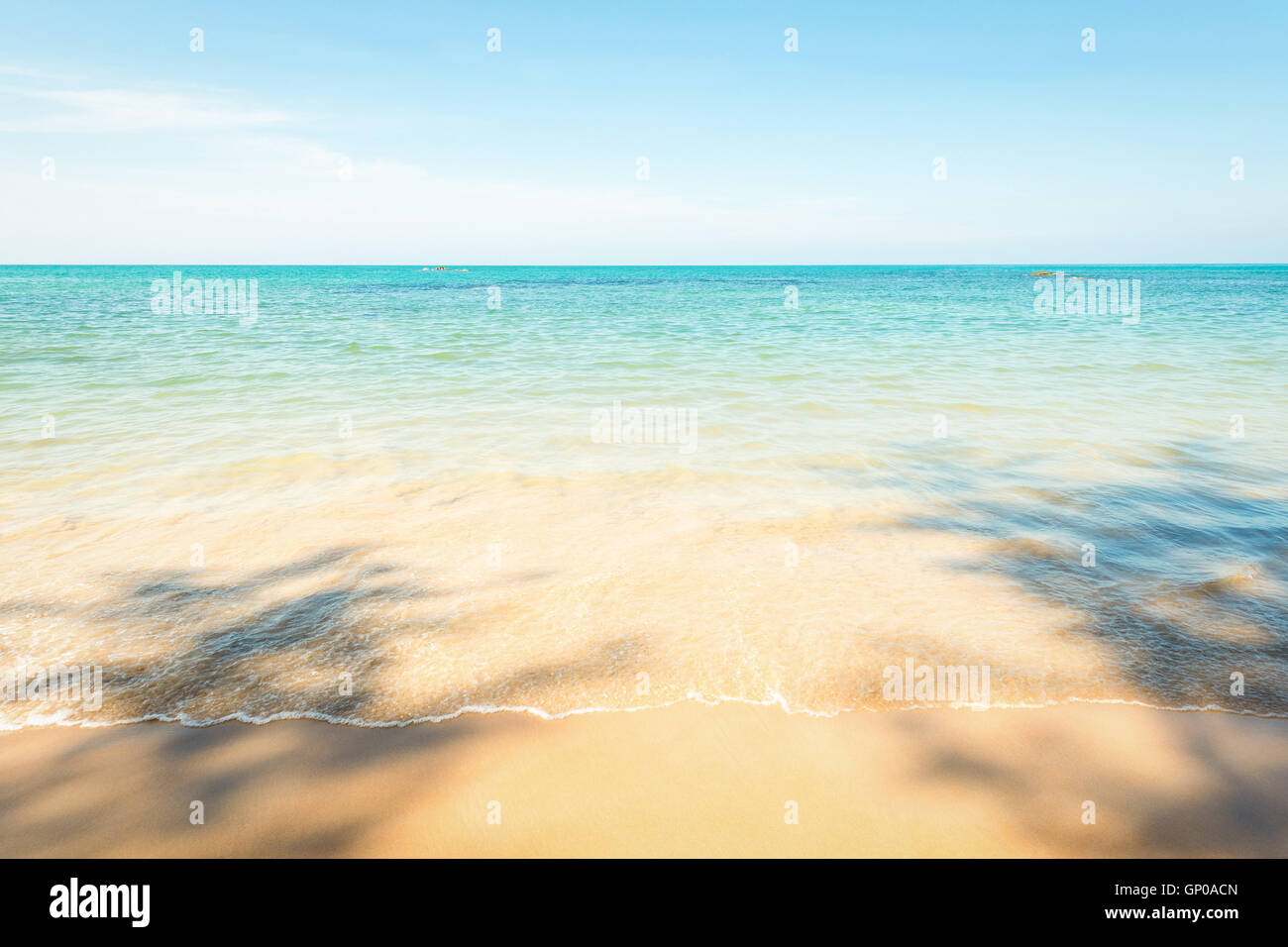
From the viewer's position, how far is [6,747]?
2.45m

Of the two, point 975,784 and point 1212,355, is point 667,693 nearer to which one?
point 975,784

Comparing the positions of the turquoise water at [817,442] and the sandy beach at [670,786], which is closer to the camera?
the sandy beach at [670,786]

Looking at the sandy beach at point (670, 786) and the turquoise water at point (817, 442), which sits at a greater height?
the turquoise water at point (817, 442)

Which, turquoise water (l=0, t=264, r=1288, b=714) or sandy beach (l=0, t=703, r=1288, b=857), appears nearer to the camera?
sandy beach (l=0, t=703, r=1288, b=857)

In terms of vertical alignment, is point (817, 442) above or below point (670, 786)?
above

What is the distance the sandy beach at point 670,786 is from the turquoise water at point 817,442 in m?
0.50

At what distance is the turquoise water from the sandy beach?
504 millimetres

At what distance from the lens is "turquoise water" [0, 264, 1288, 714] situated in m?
3.73

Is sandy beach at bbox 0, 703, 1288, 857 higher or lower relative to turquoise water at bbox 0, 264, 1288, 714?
lower

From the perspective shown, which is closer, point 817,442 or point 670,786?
point 670,786

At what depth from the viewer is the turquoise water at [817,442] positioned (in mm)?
3727

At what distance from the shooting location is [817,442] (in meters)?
6.89

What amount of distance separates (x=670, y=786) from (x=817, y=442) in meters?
5.05
